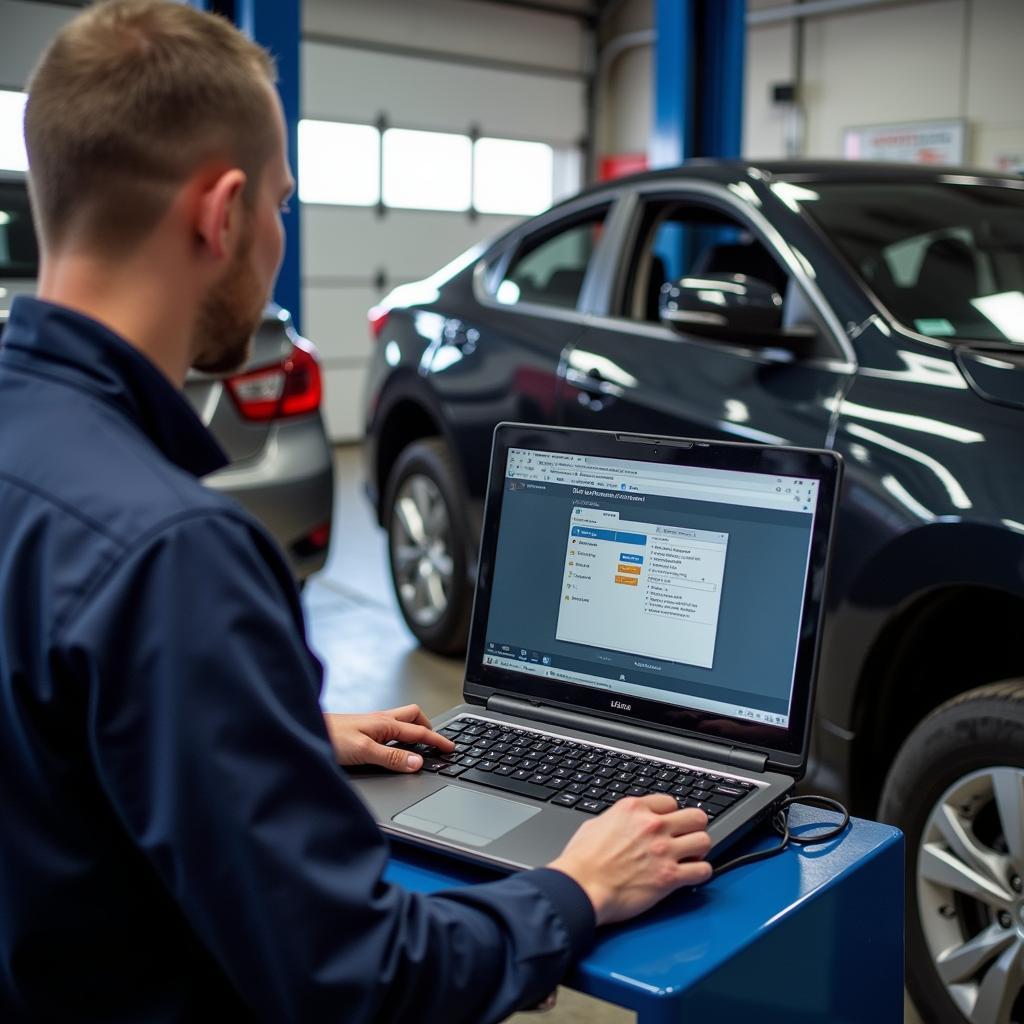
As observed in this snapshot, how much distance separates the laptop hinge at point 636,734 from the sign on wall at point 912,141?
9.72 m

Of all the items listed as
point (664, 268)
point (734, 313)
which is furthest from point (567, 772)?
point (664, 268)

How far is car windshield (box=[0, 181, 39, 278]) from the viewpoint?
3.79m

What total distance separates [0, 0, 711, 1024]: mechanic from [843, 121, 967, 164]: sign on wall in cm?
1020

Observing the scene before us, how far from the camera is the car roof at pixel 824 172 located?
316 centimetres

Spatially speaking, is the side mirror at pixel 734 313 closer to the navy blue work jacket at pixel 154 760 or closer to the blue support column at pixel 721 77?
the navy blue work jacket at pixel 154 760

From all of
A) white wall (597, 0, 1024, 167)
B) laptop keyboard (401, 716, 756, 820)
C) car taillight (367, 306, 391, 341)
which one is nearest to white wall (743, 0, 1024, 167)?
white wall (597, 0, 1024, 167)

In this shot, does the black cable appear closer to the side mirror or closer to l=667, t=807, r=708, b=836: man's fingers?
l=667, t=807, r=708, b=836: man's fingers

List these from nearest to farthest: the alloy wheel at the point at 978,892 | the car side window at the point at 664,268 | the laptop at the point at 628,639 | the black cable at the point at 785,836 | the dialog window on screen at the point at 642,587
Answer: the black cable at the point at 785,836, the laptop at the point at 628,639, the dialog window on screen at the point at 642,587, the alloy wheel at the point at 978,892, the car side window at the point at 664,268

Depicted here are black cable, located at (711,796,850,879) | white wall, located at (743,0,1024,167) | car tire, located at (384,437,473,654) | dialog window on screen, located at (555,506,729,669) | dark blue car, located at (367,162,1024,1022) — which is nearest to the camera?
Result: black cable, located at (711,796,850,879)

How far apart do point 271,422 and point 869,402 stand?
1857 mm

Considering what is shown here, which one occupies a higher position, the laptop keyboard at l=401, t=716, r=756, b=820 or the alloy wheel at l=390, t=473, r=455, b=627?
the laptop keyboard at l=401, t=716, r=756, b=820

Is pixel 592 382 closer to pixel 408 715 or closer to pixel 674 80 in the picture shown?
pixel 408 715

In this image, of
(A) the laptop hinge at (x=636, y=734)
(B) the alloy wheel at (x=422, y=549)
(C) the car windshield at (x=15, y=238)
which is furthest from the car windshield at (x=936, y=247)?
(C) the car windshield at (x=15, y=238)

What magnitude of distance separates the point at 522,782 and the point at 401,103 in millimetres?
A: 10670
